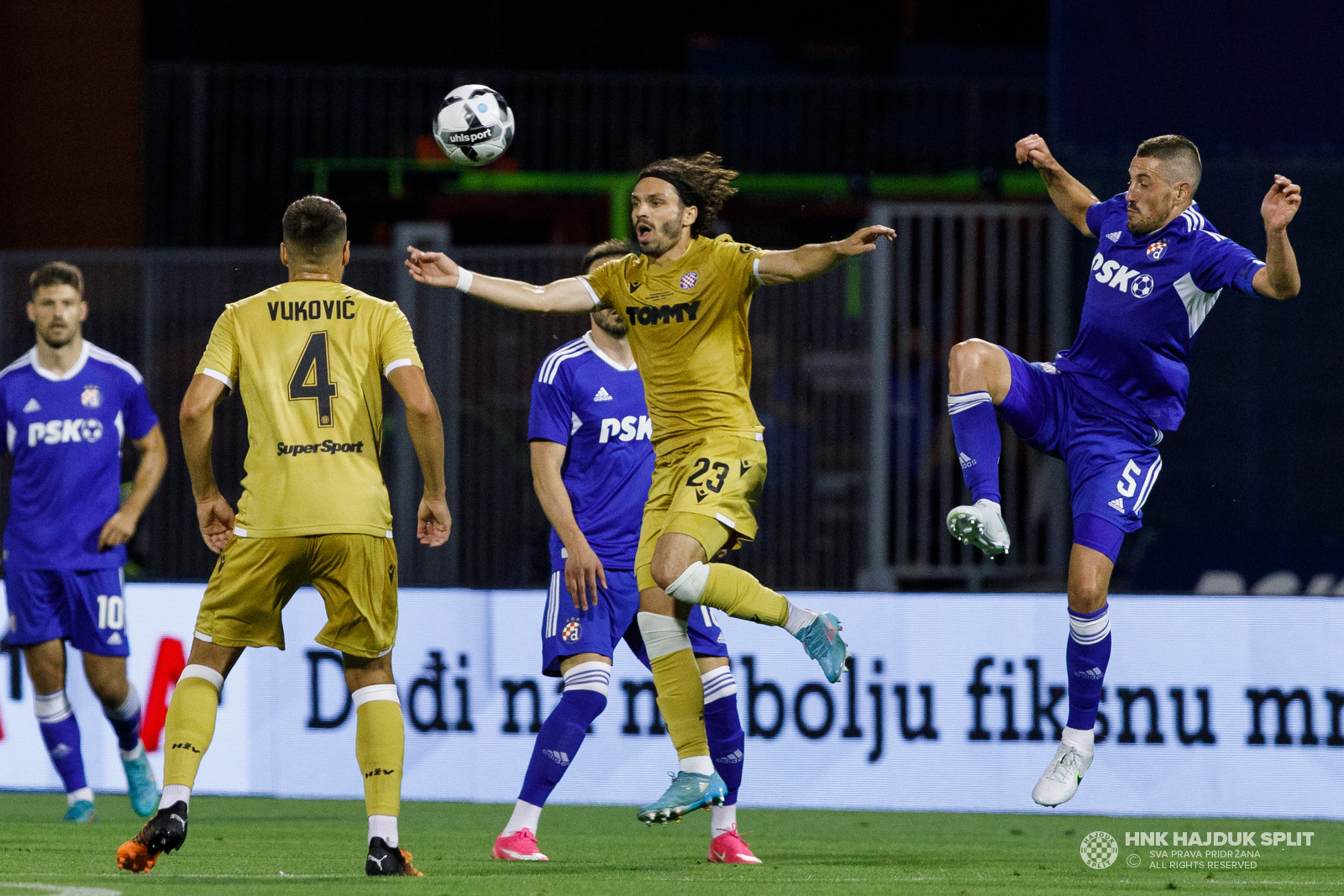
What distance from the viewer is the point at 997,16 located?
19.0 metres

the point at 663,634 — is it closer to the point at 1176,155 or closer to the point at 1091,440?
the point at 1091,440

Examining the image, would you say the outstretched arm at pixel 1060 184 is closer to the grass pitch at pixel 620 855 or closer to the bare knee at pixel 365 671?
the grass pitch at pixel 620 855

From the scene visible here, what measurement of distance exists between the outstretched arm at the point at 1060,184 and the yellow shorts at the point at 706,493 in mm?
1586

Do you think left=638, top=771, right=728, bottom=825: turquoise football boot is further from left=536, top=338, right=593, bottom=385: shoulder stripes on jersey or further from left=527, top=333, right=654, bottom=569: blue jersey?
left=536, top=338, right=593, bottom=385: shoulder stripes on jersey

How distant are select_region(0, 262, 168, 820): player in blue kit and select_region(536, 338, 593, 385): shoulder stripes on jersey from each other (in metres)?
2.63

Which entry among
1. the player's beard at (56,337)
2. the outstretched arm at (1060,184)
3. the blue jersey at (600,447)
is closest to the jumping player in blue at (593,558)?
the blue jersey at (600,447)

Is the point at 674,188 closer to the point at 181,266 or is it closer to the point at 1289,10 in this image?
the point at 181,266

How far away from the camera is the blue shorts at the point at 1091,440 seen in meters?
6.85

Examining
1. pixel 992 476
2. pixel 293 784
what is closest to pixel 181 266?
pixel 293 784

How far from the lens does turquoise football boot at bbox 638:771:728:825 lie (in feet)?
20.3

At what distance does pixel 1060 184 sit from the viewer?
287 inches

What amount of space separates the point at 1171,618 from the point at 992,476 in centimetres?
301

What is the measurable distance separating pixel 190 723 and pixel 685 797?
1637 millimetres

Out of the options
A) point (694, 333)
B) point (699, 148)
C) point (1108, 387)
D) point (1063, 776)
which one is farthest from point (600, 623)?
point (699, 148)
